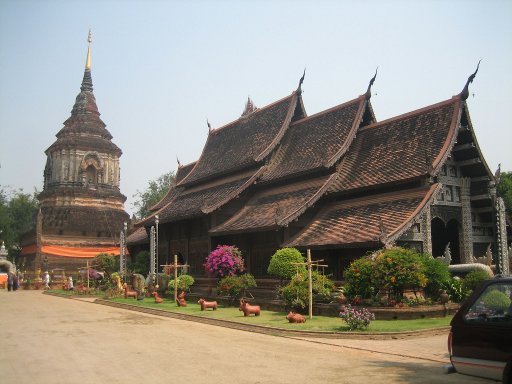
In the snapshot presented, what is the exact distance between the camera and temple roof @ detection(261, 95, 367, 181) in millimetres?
24172

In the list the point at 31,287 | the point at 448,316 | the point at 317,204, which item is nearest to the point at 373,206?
the point at 317,204

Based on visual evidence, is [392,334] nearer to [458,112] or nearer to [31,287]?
[458,112]

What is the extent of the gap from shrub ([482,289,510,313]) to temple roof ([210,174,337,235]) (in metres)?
14.6

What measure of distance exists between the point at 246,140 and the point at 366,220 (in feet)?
43.2

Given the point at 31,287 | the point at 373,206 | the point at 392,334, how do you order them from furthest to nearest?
the point at 31,287, the point at 373,206, the point at 392,334

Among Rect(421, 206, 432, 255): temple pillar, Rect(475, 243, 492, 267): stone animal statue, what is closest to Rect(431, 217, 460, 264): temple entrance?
Rect(475, 243, 492, 267): stone animal statue

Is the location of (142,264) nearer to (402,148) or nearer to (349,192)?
(349,192)

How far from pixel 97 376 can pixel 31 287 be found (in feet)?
129

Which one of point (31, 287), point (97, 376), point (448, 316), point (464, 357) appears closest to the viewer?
point (464, 357)

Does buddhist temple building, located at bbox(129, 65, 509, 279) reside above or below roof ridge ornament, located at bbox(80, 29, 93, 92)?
below

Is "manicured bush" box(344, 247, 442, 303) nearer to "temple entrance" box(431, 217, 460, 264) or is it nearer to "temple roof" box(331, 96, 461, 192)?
"temple roof" box(331, 96, 461, 192)

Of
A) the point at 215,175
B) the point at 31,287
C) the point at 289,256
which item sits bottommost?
the point at 31,287

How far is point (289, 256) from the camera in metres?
19.3

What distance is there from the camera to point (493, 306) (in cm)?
633
